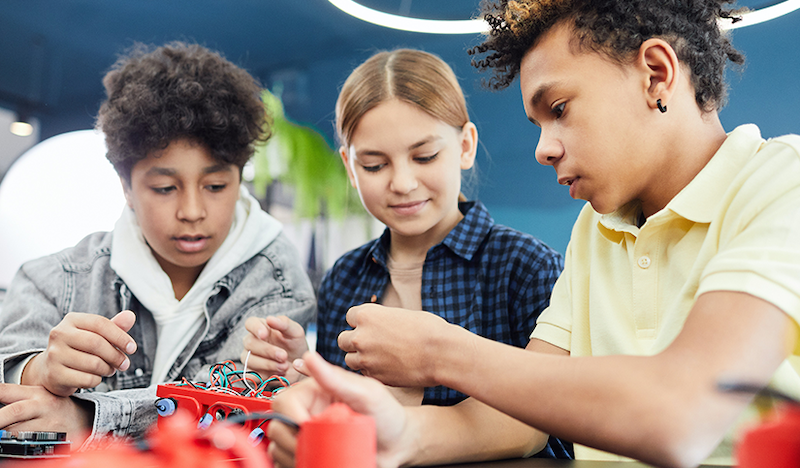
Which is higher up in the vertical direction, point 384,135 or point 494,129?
point 494,129

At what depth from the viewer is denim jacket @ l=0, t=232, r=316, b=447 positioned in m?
1.18

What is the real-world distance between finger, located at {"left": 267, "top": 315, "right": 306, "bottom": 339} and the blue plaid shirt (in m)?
0.24

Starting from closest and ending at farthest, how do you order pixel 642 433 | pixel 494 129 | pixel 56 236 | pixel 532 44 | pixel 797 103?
pixel 642 433 → pixel 532 44 → pixel 797 103 → pixel 56 236 → pixel 494 129

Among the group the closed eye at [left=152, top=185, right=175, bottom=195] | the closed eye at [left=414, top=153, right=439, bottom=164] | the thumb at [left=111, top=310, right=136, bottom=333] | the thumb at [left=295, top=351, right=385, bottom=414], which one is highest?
the closed eye at [left=414, top=153, right=439, bottom=164]

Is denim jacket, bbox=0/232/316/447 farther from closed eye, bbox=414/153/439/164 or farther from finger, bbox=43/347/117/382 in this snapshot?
closed eye, bbox=414/153/439/164

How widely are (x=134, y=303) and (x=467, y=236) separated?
762 mm

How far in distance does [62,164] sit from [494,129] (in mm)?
1560

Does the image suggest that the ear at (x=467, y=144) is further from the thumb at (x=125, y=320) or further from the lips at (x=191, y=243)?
the thumb at (x=125, y=320)

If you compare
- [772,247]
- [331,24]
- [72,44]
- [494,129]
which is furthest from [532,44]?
[72,44]

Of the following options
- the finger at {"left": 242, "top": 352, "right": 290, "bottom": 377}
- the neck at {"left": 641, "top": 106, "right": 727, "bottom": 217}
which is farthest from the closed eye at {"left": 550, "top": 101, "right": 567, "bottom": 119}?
the finger at {"left": 242, "top": 352, "right": 290, "bottom": 377}

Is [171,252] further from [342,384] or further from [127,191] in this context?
[342,384]

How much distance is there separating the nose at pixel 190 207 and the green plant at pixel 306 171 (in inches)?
42.2

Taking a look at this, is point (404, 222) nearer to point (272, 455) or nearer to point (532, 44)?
point (532, 44)

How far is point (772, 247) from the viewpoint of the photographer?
52 cm
